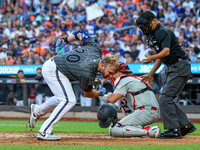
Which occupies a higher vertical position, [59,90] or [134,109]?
[59,90]

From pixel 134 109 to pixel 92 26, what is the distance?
1130cm

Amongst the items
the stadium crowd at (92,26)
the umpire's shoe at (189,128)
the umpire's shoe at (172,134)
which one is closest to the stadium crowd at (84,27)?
the stadium crowd at (92,26)

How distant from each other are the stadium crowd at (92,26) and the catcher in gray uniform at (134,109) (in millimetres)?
6635

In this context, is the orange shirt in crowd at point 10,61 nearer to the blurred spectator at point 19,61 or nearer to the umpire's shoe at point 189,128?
the blurred spectator at point 19,61

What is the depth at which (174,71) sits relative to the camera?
6.07 meters

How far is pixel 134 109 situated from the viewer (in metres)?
6.32

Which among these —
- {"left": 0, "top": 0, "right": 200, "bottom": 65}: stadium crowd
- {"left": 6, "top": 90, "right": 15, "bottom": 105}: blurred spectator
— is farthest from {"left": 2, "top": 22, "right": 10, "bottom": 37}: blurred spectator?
{"left": 6, "top": 90, "right": 15, "bottom": 105}: blurred spectator

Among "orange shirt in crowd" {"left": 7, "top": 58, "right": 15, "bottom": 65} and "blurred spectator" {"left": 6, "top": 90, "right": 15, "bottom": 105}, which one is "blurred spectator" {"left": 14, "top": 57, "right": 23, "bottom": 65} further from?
"blurred spectator" {"left": 6, "top": 90, "right": 15, "bottom": 105}

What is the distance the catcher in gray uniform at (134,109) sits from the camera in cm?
592

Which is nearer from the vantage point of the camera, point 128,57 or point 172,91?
point 172,91

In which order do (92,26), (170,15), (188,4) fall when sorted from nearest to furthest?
(170,15)
(188,4)
(92,26)

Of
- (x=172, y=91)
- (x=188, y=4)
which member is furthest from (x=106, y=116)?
(x=188, y=4)

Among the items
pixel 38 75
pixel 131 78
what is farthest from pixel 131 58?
pixel 131 78

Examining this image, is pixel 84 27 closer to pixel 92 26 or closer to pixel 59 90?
pixel 92 26
